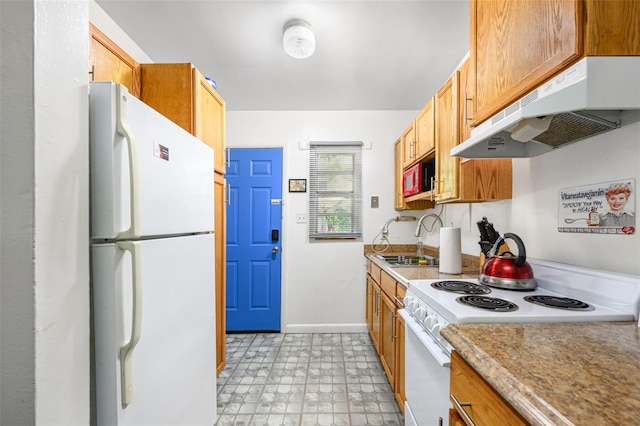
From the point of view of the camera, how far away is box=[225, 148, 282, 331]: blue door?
10.0 ft

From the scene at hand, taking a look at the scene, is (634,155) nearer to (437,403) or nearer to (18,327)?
(437,403)

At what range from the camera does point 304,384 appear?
2064 mm

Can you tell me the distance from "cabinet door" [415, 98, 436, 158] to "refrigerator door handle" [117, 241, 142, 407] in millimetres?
1914

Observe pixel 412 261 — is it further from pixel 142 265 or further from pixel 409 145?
pixel 142 265

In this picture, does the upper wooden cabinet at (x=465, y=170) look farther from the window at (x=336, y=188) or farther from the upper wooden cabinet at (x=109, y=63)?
the upper wooden cabinet at (x=109, y=63)

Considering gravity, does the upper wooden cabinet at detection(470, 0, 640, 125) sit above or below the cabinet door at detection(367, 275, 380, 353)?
above

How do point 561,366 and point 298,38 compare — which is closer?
point 561,366

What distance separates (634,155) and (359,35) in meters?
1.63

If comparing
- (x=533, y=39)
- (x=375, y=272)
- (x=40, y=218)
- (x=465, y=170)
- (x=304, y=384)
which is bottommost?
(x=304, y=384)

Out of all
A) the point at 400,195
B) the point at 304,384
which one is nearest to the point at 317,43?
the point at 400,195

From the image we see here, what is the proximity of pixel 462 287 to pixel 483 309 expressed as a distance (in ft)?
1.22

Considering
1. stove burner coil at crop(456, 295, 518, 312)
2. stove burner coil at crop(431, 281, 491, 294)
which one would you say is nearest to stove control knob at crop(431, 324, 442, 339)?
stove burner coil at crop(456, 295, 518, 312)

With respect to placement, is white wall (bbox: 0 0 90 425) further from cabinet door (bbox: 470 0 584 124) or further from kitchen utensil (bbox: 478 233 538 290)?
kitchen utensil (bbox: 478 233 538 290)

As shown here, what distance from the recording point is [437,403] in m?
0.97
